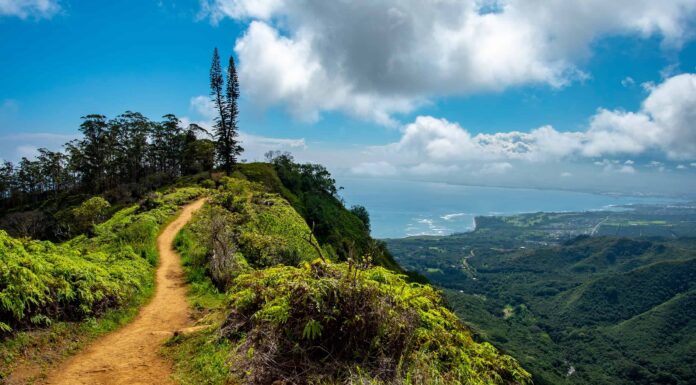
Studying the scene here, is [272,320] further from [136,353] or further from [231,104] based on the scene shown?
[231,104]

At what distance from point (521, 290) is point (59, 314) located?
17248cm

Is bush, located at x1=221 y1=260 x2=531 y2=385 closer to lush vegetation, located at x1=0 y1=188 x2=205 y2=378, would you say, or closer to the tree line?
lush vegetation, located at x1=0 y1=188 x2=205 y2=378

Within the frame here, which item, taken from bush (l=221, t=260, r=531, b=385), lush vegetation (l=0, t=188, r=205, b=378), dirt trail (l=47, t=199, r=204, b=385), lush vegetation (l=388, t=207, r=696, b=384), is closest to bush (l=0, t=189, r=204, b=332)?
lush vegetation (l=0, t=188, r=205, b=378)

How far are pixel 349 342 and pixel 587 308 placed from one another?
156 meters

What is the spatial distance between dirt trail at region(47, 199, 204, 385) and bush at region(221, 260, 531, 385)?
273cm

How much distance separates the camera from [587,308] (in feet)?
428

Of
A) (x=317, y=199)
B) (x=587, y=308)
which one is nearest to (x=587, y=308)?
(x=587, y=308)

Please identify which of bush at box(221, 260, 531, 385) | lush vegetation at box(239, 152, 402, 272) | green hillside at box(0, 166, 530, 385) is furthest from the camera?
lush vegetation at box(239, 152, 402, 272)

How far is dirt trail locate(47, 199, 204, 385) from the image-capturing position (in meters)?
6.58

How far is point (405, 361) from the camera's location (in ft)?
15.4

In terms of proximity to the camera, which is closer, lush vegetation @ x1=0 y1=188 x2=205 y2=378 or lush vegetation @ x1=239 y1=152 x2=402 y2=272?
lush vegetation @ x1=0 y1=188 x2=205 y2=378

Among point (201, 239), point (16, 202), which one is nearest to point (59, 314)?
point (201, 239)

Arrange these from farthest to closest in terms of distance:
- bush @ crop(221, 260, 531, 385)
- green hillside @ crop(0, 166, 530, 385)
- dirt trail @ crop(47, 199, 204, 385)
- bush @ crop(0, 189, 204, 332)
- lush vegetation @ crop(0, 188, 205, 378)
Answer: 1. bush @ crop(0, 189, 204, 332)
2. lush vegetation @ crop(0, 188, 205, 378)
3. dirt trail @ crop(47, 199, 204, 385)
4. green hillside @ crop(0, 166, 530, 385)
5. bush @ crop(221, 260, 531, 385)

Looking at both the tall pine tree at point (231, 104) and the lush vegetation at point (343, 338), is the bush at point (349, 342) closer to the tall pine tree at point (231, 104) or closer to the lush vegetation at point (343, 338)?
the lush vegetation at point (343, 338)
